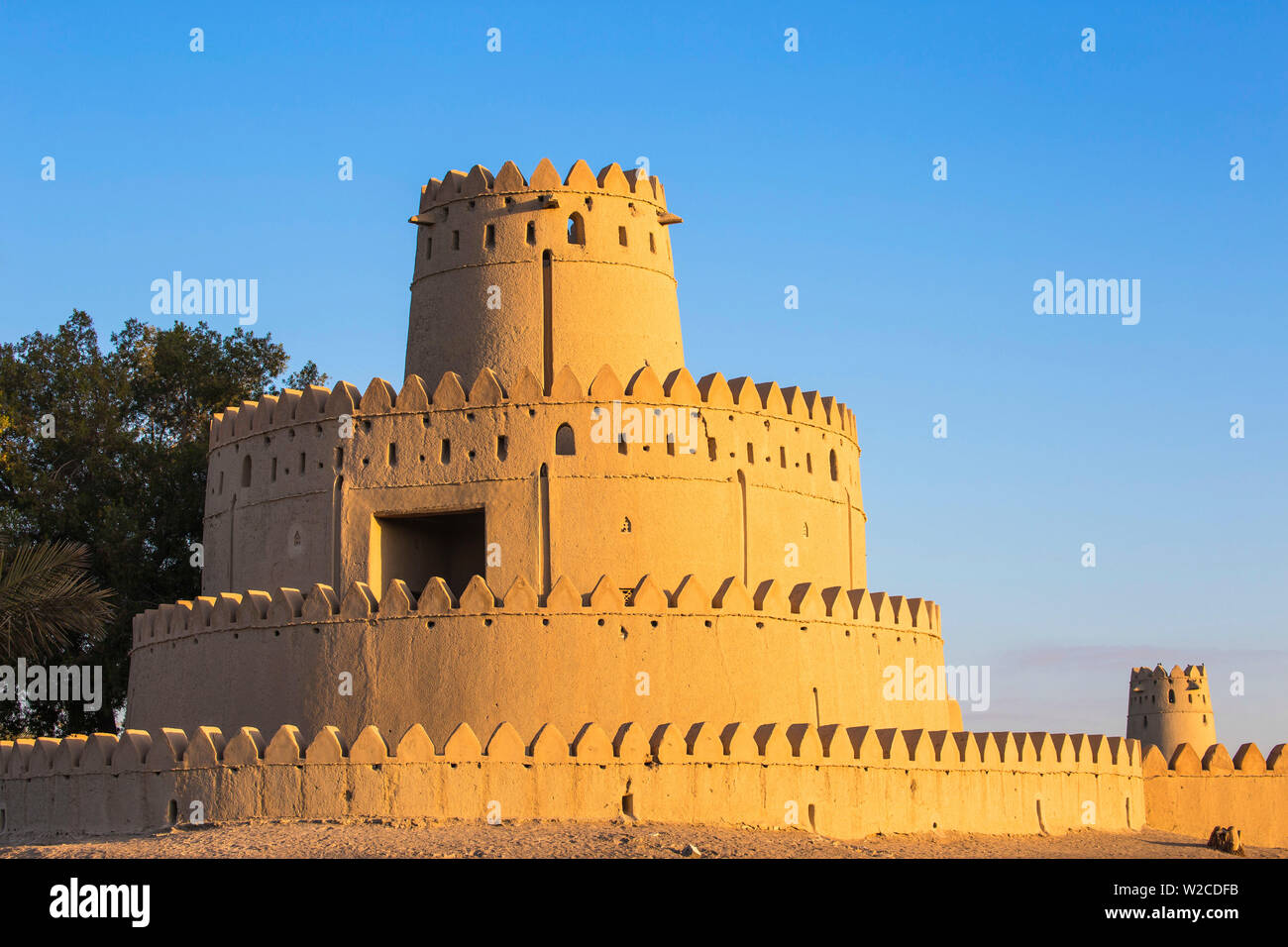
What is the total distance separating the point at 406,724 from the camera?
2444 centimetres

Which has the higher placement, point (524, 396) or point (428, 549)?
point (524, 396)

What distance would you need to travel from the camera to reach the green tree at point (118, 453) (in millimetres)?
35000

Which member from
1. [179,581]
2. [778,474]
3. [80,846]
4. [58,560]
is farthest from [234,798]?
[179,581]

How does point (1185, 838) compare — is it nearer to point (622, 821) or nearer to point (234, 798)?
point (622, 821)

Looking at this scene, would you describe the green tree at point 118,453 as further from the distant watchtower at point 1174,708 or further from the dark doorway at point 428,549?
the distant watchtower at point 1174,708

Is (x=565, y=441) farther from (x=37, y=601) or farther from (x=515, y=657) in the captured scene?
(x=37, y=601)

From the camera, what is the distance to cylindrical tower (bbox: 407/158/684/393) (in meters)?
28.8

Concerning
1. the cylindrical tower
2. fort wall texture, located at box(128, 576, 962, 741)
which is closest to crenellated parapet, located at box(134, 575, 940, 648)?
fort wall texture, located at box(128, 576, 962, 741)

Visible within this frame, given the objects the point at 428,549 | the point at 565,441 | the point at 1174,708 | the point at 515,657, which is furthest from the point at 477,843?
the point at 1174,708

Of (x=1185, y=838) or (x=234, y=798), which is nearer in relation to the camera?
(x=234, y=798)

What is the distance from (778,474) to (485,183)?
7.09m

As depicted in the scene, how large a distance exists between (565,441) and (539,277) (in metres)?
3.78

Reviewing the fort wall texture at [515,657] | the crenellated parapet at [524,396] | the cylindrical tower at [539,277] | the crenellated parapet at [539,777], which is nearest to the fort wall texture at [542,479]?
the crenellated parapet at [524,396]

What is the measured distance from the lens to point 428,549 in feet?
92.9
